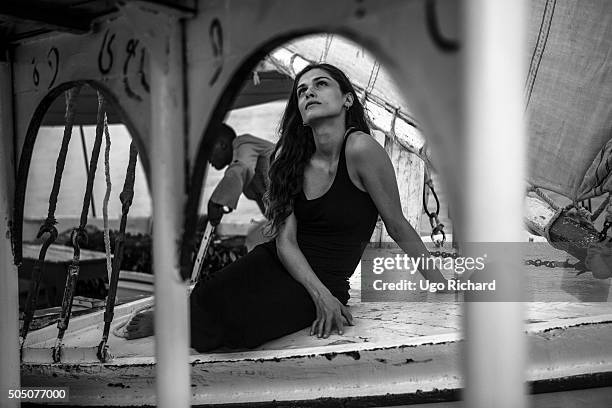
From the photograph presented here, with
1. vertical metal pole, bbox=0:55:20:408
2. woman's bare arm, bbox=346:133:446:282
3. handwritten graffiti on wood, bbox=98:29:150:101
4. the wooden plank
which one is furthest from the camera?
the wooden plank

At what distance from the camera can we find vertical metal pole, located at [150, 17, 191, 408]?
1.16 meters

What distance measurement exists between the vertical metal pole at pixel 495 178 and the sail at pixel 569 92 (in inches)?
89.1

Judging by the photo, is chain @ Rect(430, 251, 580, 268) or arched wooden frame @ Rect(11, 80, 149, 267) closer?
arched wooden frame @ Rect(11, 80, 149, 267)

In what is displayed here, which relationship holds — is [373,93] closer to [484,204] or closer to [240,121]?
[484,204]

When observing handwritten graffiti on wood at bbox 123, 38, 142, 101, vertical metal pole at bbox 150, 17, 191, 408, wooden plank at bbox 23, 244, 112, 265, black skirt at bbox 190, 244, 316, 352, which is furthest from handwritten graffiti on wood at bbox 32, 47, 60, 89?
wooden plank at bbox 23, 244, 112, 265

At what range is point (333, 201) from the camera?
2135 mm

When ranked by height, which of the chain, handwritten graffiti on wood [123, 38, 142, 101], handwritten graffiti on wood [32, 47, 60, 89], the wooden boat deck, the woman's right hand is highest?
handwritten graffiti on wood [32, 47, 60, 89]

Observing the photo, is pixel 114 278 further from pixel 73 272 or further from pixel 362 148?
pixel 362 148

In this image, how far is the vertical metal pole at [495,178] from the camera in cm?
73

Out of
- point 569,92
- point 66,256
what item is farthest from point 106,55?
point 66,256

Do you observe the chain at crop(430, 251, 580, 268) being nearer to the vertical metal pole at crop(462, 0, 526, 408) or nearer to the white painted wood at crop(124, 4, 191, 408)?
the white painted wood at crop(124, 4, 191, 408)

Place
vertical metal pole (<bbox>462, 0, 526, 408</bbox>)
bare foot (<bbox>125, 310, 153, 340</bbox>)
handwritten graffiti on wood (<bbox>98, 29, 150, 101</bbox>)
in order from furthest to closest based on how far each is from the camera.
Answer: bare foot (<bbox>125, 310, 153, 340</bbox>) < handwritten graffiti on wood (<bbox>98, 29, 150, 101</bbox>) < vertical metal pole (<bbox>462, 0, 526, 408</bbox>)

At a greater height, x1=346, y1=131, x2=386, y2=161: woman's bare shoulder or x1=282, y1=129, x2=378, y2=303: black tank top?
x1=346, y1=131, x2=386, y2=161: woman's bare shoulder

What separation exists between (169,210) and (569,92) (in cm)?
233
